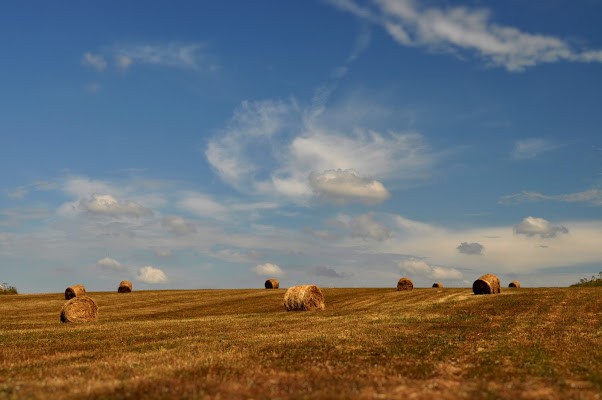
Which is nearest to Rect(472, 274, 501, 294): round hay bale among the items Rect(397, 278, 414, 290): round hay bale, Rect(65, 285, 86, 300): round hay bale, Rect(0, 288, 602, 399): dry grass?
Rect(397, 278, 414, 290): round hay bale

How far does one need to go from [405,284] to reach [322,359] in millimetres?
43291

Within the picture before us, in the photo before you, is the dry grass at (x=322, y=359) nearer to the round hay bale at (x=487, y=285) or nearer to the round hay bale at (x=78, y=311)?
the round hay bale at (x=78, y=311)

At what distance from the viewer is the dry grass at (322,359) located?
1106 cm

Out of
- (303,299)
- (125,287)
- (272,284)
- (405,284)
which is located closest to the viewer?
(303,299)

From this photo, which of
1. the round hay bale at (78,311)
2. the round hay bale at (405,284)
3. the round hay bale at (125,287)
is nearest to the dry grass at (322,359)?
the round hay bale at (78,311)

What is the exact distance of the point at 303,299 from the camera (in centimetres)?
3662

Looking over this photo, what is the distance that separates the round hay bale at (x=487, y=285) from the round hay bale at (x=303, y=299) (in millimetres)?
18317

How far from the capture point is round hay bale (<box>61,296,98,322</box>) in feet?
106

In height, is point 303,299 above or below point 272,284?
below

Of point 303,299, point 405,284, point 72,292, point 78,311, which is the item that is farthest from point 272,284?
point 78,311

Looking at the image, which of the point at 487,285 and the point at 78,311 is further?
the point at 487,285

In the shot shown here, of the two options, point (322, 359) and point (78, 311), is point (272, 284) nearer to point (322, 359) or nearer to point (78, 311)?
point (78, 311)

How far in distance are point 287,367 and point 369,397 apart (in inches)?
150

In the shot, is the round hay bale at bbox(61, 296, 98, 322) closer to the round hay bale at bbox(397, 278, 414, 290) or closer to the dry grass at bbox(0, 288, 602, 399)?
the dry grass at bbox(0, 288, 602, 399)
